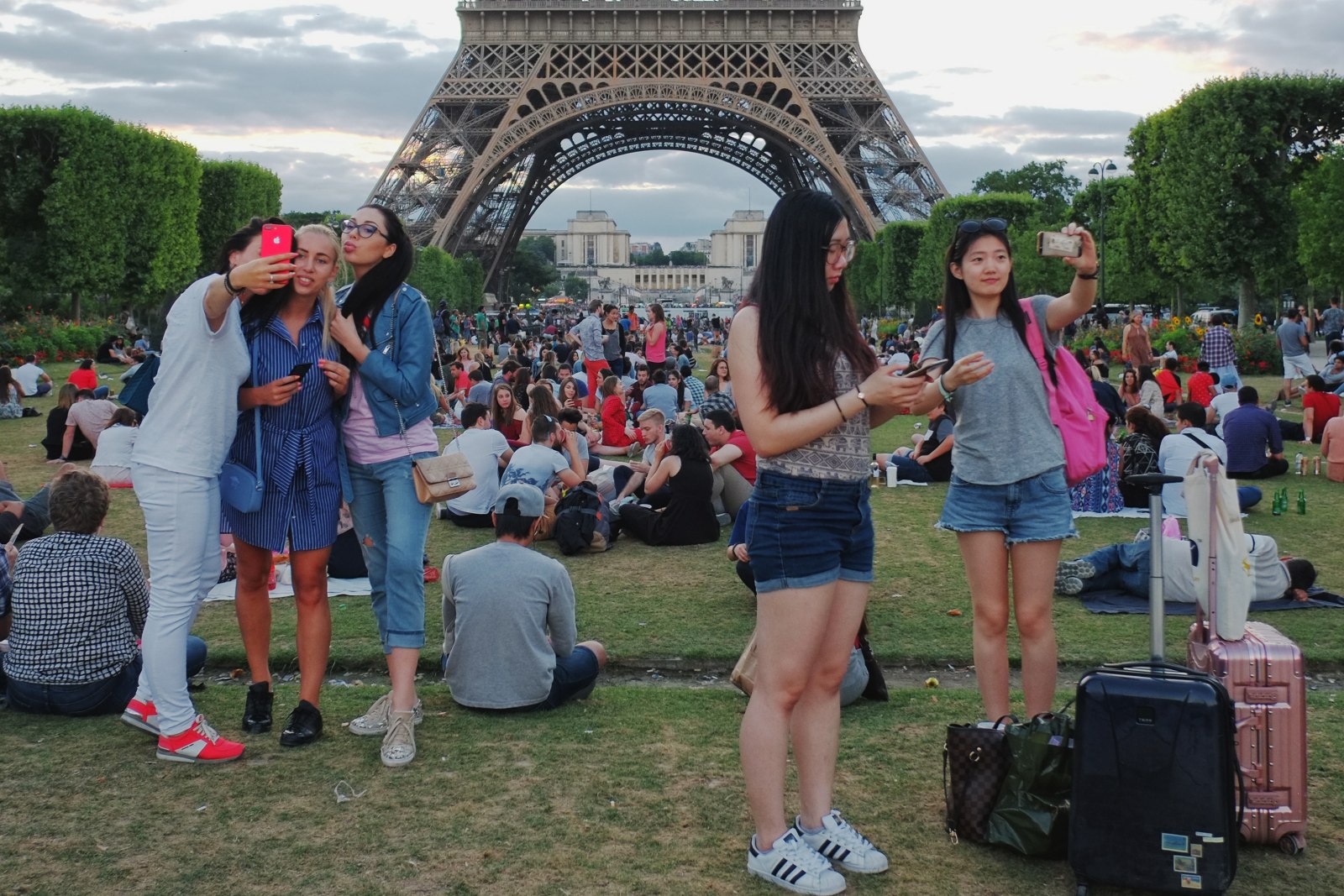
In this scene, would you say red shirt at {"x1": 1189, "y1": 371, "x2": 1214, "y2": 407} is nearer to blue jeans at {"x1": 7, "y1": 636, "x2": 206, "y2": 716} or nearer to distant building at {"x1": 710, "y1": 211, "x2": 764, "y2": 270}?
blue jeans at {"x1": 7, "y1": 636, "x2": 206, "y2": 716}

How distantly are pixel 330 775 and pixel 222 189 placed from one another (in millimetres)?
36139

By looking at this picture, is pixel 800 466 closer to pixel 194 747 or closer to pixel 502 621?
pixel 502 621

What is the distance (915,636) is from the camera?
21.3 ft

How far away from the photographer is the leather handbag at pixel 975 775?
3.67m

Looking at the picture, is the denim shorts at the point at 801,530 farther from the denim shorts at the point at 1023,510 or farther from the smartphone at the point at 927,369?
the denim shorts at the point at 1023,510

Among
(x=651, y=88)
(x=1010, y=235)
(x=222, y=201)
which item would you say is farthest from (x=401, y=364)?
(x=651, y=88)

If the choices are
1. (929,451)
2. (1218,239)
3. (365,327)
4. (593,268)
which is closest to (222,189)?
(1218,239)

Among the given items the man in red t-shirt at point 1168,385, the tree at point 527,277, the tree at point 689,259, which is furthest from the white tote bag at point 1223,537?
the tree at point 689,259

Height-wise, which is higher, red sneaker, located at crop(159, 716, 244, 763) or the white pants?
the white pants

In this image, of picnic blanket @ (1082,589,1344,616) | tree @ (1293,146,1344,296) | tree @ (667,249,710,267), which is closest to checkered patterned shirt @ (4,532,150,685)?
picnic blanket @ (1082,589,1344,616)

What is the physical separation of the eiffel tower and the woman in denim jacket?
125 ft

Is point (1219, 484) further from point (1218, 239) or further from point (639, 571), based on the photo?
point (1218, 239)

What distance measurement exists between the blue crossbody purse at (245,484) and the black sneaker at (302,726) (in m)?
0.78

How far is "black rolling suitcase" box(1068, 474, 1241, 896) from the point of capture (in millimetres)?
3234
